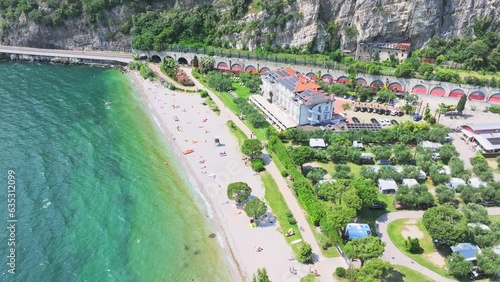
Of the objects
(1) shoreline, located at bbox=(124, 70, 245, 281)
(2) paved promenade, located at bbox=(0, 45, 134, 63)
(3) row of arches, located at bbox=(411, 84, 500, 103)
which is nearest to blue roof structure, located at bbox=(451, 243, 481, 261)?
(1) shoreline, located at bbox=(124, 70, 245, 281)

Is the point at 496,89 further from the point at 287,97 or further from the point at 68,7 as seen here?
the point at 68,7

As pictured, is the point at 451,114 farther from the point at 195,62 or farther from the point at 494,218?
the point at 195,62

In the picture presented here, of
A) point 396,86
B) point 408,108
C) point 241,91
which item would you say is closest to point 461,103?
point 408,108

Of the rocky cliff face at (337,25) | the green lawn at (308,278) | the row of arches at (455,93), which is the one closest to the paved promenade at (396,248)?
the green lawn at (308,278)

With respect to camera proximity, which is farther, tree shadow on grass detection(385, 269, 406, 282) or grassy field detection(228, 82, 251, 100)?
grassy field detection(228, 82, 251, 100)

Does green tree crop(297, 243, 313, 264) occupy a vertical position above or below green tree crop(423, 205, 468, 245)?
below

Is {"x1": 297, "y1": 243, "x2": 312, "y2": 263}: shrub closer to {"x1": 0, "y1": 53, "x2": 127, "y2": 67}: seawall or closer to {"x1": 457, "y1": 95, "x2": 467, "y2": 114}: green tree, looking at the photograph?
{"x1": 457, "y1": 95, "x2": 467, "y2": 114}: green tree

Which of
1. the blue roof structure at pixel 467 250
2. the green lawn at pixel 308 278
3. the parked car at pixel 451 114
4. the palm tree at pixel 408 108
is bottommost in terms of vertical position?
the green lawn at pixel 308 278

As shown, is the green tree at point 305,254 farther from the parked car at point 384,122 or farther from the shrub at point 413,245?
the parked car at point 384,122
